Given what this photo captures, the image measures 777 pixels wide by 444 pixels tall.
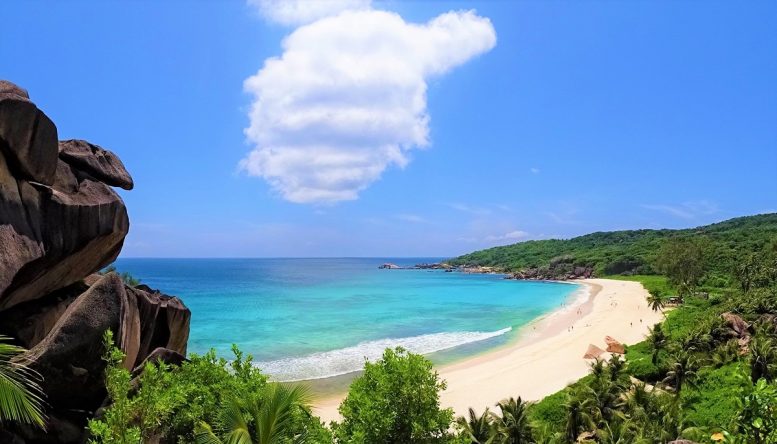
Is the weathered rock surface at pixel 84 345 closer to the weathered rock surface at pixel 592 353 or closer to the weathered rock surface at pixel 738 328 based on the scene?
the weathered rock surface at pixel 592 353

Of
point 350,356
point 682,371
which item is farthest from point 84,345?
point 350,356

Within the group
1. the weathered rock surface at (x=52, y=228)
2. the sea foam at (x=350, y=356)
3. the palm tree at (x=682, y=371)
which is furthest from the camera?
the sea foam at (x=350, y=356)

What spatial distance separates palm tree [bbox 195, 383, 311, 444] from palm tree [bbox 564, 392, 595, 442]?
65.7ft

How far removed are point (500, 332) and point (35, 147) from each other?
65.4m

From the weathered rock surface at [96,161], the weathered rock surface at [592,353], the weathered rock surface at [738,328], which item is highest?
the weathered rock surface at [96,161]

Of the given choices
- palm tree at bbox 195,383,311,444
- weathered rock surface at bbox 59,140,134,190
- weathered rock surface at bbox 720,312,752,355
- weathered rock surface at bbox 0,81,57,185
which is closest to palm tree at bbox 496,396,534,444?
palm tree at bbox 195,383,311,444

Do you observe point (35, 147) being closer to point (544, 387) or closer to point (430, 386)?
point (430, 386)

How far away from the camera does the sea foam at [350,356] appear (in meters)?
47.1

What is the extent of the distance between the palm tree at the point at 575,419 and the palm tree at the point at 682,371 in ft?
36.4

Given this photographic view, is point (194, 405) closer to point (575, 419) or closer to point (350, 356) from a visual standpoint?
point (575, 419)

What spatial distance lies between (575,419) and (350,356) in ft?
103

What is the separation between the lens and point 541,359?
1993 inches

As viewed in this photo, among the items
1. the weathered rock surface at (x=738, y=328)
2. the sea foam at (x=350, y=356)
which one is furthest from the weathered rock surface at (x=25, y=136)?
the weathered rock surface at (x=738, y=328)

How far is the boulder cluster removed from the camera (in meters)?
12.5
